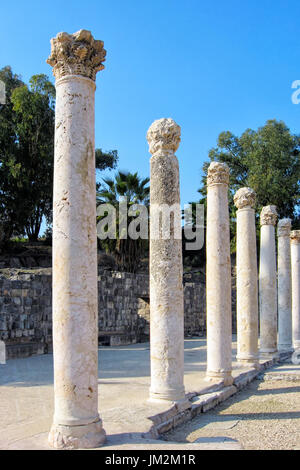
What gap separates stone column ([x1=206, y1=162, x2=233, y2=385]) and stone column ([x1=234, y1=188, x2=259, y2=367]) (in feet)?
7.75

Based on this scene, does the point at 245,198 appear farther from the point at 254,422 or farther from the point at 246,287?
the point at 254,422

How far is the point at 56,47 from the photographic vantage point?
543 centimetres

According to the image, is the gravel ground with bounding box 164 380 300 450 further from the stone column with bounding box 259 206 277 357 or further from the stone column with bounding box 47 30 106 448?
the stone column with bounding box 259 206 277 357

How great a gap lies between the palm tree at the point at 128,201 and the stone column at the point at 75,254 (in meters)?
22.9

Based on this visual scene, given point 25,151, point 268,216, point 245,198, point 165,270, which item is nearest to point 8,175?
point 25,151

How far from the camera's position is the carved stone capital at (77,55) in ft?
17.3

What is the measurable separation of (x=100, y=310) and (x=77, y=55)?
15.8 m

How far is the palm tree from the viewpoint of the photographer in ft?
93.9

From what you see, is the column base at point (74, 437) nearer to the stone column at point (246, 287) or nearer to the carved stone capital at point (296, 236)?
the stone column at point (246, 287)

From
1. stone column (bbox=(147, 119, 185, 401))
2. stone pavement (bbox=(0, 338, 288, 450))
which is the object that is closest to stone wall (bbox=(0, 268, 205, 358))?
stone pavement (bbox=(0, 338, 288, 450))

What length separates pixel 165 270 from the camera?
7141 millimetres

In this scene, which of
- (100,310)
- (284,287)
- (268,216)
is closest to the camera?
(268,216)

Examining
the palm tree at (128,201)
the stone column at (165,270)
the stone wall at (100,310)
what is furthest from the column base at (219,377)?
the palm tree at (128,201)
